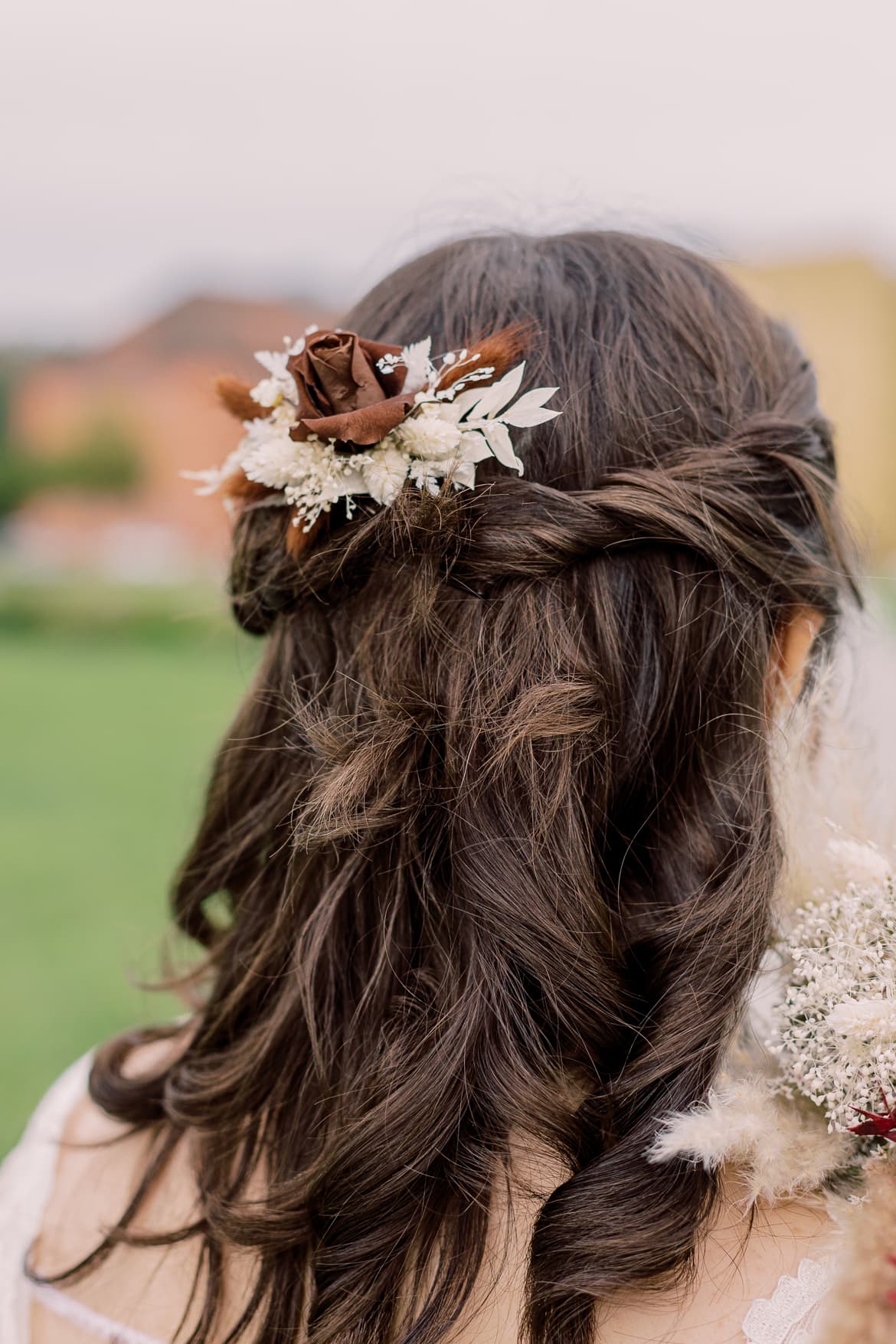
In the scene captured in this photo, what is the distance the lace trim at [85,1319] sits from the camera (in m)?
1.01

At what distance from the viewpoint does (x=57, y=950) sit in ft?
12.4

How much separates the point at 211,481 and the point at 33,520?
45.7 feet

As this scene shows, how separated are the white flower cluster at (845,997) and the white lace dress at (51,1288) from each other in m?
0.13

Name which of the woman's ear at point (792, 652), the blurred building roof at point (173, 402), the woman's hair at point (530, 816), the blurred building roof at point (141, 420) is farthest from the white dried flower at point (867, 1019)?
the blurred building roof at point (141, 420)

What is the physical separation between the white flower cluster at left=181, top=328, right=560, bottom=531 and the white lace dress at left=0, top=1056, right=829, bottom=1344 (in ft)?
2.43

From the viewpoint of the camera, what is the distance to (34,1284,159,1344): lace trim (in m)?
1.01

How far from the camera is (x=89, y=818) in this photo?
5.32m

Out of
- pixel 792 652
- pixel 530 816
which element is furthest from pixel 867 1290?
pixel 792 652

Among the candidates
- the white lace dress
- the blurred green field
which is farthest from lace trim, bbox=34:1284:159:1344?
the blurred green field

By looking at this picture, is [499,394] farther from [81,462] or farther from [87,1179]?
[81,462]

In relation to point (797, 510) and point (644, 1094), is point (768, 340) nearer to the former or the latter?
point (797, 510)

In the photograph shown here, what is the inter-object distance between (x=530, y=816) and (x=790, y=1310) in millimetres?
446

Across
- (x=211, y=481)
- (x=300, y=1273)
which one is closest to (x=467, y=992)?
(x=300, y=1273)

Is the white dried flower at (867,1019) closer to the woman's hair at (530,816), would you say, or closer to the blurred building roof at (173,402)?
the woman's hair at (530,816)
